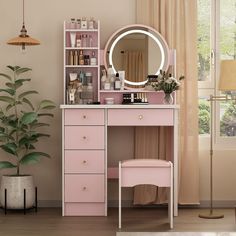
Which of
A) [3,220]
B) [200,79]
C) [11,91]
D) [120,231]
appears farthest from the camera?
[200,79]

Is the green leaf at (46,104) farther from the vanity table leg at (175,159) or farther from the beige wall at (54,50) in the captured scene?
the vanity table leg at (175,159)

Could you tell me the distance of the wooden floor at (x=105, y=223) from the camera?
4898mm

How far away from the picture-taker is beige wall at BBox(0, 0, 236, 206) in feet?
19.8

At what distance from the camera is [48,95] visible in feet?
19.9

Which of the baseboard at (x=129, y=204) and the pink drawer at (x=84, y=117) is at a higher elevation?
the pink drawer at (x=84, y=117)

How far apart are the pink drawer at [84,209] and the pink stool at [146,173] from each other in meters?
0.66

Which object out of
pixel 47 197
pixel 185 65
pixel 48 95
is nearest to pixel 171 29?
pixel 185 65

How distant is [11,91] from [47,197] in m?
1.07

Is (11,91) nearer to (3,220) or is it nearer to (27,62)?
(27,62)

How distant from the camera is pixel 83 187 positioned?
557 cm

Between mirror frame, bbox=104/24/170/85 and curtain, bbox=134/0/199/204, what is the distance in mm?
56

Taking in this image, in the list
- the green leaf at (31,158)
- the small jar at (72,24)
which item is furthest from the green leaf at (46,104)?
the small jar at (72,24)

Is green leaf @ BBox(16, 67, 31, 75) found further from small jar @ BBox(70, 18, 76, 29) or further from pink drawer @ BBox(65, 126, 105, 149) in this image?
pink drawer @ BBox(65, 126, 105, 149)

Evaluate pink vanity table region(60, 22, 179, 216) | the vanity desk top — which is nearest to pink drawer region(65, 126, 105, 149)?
pink vanity table region(60, 22, 179, 216)
